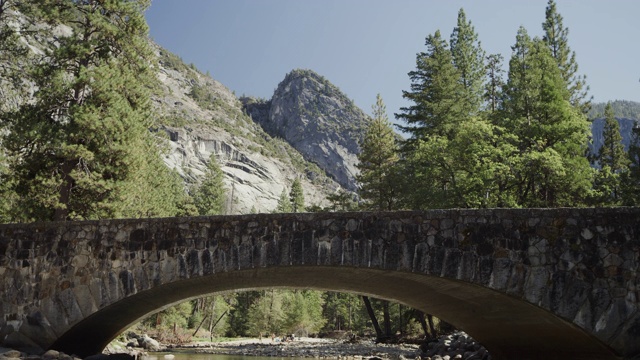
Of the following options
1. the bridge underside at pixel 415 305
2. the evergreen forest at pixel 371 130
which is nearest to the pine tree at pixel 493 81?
the evergreen forest at pixel 371 130

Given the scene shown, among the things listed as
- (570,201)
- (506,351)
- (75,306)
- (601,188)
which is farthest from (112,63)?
(601,188)

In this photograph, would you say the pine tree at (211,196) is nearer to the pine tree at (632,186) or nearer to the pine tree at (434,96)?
the pine tree at (434,96)

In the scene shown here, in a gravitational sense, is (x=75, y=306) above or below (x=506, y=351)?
above

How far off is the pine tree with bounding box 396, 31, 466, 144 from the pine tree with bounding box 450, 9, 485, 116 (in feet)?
3.79

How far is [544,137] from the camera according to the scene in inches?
1011

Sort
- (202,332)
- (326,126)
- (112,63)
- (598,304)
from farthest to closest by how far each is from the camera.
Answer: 1. (326,126)
2. (202,332)
3. (112,63)
4. (598,304)

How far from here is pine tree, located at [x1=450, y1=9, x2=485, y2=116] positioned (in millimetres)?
36469

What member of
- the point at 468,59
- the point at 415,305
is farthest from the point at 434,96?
the point at 415,305

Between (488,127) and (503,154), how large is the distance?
1568 millimetres

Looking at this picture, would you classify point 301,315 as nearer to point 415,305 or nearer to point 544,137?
point 544,137

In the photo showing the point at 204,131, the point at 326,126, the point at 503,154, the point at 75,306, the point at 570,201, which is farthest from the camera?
the point at 326,126

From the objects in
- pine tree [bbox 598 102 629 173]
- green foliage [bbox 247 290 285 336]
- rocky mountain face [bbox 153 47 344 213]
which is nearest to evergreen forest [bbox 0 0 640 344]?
pine tree [bbox 598 102 629 173]

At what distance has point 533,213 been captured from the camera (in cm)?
1238

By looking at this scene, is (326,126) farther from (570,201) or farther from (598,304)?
(598,304)
